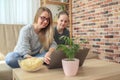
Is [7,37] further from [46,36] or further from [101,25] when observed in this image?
[101,25]

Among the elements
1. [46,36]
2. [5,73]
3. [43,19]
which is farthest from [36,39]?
[5,73]

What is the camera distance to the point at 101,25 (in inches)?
91.0

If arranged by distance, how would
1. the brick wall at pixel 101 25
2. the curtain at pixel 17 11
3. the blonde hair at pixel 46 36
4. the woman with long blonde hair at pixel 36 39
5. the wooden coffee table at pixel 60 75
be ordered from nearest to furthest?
the wooden coffee table at pixel 60 75, the woman with long blonde hair at pixel 36 39, the blonde hair at pixel 46 36, the brick wall at pixel 101 25, the curtain at pixel 17 11

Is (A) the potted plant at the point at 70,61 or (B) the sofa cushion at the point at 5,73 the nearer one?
(A) the potted plant at the point at 70,61

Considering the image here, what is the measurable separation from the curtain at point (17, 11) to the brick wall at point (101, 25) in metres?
0.80

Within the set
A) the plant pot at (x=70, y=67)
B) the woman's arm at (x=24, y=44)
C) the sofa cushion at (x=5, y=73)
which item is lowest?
the sofa cushion at (x=5, y=73)

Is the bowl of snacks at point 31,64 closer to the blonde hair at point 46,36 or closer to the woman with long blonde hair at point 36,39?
the woman with long blonde hair at point 36,39

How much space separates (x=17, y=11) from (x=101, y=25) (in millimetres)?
1370

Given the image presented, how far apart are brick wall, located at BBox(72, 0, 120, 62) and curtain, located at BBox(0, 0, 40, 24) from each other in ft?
2.63

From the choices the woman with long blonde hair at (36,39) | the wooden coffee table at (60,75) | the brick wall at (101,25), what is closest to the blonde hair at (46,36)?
the woman with long blonde hair at (36,39)

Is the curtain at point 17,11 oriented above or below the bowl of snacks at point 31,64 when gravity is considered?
above

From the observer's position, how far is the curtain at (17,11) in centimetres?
254

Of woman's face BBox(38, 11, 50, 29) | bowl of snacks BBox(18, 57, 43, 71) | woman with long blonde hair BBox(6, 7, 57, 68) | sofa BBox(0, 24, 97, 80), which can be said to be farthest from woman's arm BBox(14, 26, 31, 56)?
sofa BBox(0, 24, 97, 80)

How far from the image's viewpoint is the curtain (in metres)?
2.54
